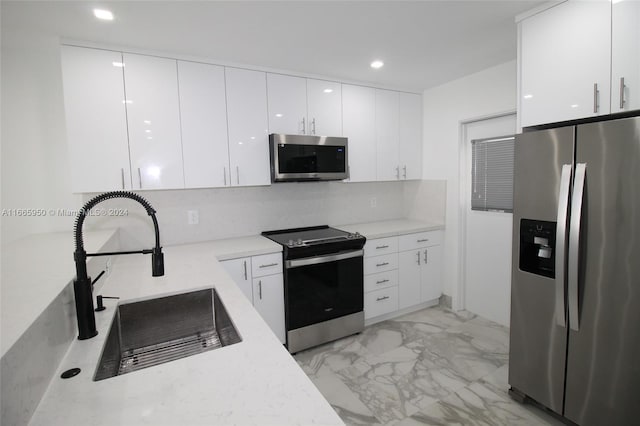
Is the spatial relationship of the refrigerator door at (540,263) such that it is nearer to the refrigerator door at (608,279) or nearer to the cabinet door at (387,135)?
the refrigerator door at (608,279)

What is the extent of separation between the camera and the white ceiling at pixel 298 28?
1810 millimetres

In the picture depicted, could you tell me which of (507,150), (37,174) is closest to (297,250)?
(37,174)

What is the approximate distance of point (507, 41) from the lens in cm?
238

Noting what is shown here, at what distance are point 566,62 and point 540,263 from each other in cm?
115

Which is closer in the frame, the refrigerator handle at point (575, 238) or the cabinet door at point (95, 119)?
the refrigerator handle at point (575, 238)

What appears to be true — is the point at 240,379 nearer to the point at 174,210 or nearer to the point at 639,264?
the point at 639,264

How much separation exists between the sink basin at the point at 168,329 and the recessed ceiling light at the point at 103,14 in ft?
5.36

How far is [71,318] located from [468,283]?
340cm

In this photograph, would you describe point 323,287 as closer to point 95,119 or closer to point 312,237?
point 312,237

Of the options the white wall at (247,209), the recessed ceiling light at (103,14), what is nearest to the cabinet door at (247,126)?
the white wall at (247,209)

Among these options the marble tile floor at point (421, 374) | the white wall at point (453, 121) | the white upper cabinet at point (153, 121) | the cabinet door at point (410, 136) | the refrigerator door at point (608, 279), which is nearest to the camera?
the refrigerator door at point (608, 279)

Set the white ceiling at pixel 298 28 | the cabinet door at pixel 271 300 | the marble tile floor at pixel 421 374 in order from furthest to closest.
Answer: the cabinet door at pixel 271 300
the marble tile floor at pixel 421 374
the white ceiling at pixel 298 28

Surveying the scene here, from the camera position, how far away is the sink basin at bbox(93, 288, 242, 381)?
1.36 metres

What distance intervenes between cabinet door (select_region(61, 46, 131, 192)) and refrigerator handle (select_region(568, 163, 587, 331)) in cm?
281
